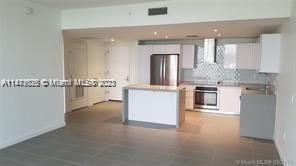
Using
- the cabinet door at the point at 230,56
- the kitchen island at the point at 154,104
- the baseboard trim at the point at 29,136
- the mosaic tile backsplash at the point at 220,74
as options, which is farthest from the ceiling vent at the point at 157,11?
the mosaic tile backsplash at the point at 220,74

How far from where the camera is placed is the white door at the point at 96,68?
772 centimetres

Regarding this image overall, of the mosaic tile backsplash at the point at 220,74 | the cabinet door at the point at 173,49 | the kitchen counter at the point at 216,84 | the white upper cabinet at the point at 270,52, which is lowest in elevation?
the kitchen counter at the point at 216,84

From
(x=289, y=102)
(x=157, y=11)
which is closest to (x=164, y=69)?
(x=157, y=11)

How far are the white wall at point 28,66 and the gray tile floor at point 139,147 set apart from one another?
0.30 m

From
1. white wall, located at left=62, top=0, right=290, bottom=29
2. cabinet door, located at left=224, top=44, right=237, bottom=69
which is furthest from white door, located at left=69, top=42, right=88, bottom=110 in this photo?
cabinet door, located at left=224, top=44, right=237, bottom=69

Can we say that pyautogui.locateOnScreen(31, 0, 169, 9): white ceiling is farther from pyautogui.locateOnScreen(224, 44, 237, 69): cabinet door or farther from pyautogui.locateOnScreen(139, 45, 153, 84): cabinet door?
pyautogui.locateOnScreen(224, 44, 237, 69): cabinet door

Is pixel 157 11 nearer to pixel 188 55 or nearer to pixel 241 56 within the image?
pixel 188 55

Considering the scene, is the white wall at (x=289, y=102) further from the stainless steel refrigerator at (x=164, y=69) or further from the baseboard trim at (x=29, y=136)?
the baseboard trim at (x=29, y=136)

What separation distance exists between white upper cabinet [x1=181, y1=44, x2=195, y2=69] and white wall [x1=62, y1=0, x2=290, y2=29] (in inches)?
122

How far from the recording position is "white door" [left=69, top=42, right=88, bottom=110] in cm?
689

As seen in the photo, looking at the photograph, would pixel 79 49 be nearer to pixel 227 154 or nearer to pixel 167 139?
pixel 167 139

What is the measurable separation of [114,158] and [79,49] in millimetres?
4526

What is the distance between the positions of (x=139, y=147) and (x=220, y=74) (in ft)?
13.8

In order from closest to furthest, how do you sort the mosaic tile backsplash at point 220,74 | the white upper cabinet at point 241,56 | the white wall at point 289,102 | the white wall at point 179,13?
the white wall at point 289,102 < the white wall at point 179,13 < the white upper cabinet at point 241,56 < the mosaic tile backsplash at point 220,74
